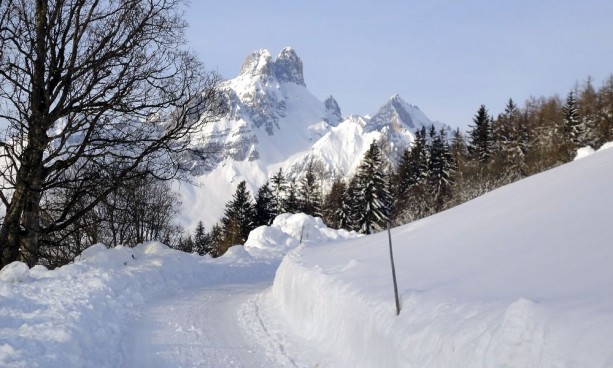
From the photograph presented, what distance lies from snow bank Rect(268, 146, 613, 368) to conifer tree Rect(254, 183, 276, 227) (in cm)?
3737

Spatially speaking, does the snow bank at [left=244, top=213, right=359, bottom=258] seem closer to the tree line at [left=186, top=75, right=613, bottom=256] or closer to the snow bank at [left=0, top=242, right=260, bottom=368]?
the tree line at [left=186, top=75, right=613, bottom=256]

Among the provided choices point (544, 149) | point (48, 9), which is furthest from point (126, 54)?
point (544, 149)

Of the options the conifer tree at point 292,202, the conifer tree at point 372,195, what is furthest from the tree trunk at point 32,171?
the conifer tree at point 292,202

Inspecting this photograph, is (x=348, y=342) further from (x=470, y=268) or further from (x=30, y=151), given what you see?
(x=30, y=151)

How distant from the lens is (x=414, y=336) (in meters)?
5.05

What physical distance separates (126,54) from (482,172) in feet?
123

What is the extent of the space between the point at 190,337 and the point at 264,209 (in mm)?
40669

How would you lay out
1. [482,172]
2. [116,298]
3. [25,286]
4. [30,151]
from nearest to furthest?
1. [25,286]
2. [116,298]
3. [30,151]
4. [482,172]

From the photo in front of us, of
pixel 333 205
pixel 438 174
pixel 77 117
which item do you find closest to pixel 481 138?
pixel 438 174

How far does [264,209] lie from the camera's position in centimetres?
4866

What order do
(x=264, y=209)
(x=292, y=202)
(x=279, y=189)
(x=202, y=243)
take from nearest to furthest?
1. (x=264, y=209)
2. (x=292, y=202)
3. (x=279, y=189)
4. (x=202, y=243)

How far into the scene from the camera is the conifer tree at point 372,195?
40344mm

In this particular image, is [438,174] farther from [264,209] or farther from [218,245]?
[218,245]

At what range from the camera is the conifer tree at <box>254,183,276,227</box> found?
48500 mm
